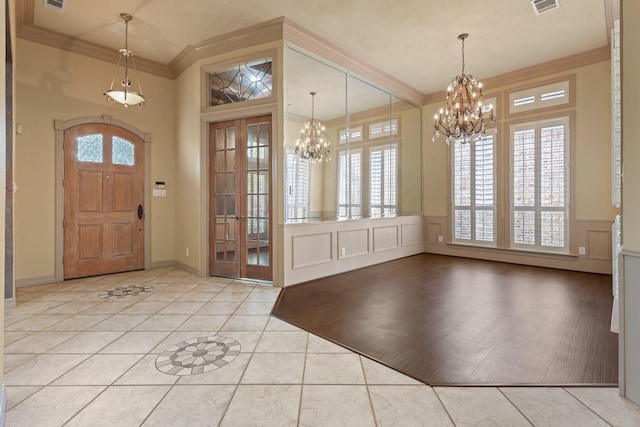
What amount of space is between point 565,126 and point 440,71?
2.29 meters

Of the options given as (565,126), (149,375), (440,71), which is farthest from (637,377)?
(440,71)

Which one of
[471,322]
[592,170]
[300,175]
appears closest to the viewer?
[471,322]

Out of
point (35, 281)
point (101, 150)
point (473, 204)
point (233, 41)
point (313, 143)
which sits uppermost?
point (233, 41)

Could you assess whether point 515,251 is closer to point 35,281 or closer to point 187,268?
point 187,268

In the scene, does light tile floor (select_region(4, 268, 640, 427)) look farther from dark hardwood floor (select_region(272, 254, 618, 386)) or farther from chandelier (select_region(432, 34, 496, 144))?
chandelier (select_region(432, 34, 496, 144))

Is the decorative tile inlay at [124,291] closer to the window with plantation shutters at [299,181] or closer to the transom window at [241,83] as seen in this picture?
the window with plantation shutters at [299,181]

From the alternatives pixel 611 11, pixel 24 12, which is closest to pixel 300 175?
pixel 24 12

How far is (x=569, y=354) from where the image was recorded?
238cm

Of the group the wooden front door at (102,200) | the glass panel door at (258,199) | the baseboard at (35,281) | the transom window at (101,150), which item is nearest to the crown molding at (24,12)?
the wooden front door at (102,200)

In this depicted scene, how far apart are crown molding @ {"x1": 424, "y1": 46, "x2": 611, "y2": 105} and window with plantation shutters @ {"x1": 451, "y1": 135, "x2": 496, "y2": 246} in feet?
3.42

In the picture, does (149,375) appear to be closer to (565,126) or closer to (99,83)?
(99,83)

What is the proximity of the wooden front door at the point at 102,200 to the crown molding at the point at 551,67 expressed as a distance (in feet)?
21.8

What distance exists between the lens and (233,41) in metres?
4.52

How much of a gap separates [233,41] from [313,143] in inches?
82.5
